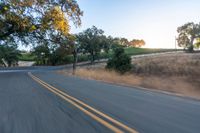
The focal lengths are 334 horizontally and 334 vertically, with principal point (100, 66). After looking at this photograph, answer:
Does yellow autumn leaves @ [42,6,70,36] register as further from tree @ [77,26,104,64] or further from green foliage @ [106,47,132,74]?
tree @ [77,26,104,64]

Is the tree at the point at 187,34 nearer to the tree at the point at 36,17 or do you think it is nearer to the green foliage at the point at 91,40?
the green foliage at the point at 91,40

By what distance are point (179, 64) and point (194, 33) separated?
65091 millimetres

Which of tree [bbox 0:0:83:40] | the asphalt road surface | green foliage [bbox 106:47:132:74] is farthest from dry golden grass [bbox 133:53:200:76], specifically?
the asphalt road surface

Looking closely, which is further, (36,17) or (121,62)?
(121,62)

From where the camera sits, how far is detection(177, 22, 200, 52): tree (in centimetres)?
11362

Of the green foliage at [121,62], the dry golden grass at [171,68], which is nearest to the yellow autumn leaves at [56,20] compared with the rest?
the green foliage at [121,62]

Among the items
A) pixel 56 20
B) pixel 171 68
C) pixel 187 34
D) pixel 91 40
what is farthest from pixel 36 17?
pixel 187 34

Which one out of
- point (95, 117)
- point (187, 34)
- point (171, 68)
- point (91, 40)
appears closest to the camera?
point (95, 117)

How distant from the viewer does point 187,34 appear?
4658 inches

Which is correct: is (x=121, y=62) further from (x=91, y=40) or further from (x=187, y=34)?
(x=187, y=34)

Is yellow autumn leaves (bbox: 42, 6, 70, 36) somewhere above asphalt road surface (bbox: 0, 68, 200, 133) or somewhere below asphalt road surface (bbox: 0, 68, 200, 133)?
above

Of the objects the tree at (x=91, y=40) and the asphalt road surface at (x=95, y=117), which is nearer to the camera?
the asphalt road surface at (x=95, y=117)

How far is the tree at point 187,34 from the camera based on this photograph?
114 metres

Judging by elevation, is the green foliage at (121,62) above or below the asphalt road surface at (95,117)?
below
